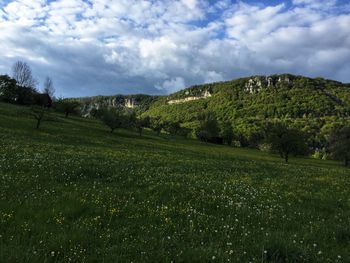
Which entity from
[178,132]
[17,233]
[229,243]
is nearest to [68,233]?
[17,233]

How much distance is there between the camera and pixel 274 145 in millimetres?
76312

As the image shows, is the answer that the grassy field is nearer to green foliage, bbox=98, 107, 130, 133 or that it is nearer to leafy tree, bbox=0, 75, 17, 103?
green foliage, bbox=98, 107, 130, 133

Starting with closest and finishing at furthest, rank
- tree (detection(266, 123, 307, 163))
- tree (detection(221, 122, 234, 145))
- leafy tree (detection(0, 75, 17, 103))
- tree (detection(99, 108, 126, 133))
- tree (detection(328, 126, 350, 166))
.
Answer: tree (detection(266, 123, 307, 163))
tree (detection(328, 126, 350, 166))
tree (detection(99, 108, 126, 133))
leafy tree (detection(0, 75, 17, 103))
tree (detection(221, 122, 234, 145))

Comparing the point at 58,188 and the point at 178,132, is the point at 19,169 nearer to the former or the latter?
the point at 58,188

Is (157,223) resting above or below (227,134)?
below

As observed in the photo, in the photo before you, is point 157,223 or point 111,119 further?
point 111,119

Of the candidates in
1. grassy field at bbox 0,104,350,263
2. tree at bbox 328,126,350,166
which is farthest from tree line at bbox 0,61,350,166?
grassy field at bbox 0,104,350,263

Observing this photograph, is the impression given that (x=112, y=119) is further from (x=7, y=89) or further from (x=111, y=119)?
(x=7, y=89)

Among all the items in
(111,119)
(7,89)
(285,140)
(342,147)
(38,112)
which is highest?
(7,89)

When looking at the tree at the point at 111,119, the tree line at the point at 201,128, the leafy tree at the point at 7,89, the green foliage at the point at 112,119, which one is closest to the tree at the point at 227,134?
the tree line at the point at 201,128

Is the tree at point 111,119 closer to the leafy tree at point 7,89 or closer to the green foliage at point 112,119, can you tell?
the green foliage at point 112,119

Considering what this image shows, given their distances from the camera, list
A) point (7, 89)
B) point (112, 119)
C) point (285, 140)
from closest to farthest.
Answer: point (285, 140) → point (112, 119) → point (7, 89)

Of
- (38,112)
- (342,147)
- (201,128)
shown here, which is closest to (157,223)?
(38,112)

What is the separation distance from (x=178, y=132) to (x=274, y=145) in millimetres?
103160
